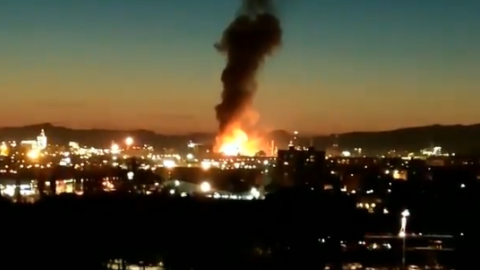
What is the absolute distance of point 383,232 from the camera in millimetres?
22984

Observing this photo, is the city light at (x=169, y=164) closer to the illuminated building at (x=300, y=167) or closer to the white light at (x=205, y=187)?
the illuminated building at (x=300, y=167)

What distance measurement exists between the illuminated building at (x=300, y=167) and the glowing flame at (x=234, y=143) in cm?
178

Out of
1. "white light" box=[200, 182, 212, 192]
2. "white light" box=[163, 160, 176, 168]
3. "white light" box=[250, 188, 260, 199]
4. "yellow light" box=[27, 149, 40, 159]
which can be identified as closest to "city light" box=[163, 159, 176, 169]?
"white light" box=[163, 160, 176, 168]

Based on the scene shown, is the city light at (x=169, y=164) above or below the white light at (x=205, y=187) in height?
above

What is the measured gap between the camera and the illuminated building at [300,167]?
38.1 metres

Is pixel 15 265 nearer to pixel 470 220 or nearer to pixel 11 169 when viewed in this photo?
pixel 470 220

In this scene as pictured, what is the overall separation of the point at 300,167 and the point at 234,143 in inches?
142

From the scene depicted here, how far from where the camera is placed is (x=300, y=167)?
133 ft

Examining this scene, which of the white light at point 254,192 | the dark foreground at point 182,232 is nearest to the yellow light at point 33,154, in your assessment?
the white light at point 254,192

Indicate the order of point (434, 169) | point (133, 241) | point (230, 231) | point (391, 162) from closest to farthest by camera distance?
point (133, 241)
point (230, 231)
point (434, 169)
point (391, 162)

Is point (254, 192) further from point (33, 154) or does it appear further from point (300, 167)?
point (33, 154)

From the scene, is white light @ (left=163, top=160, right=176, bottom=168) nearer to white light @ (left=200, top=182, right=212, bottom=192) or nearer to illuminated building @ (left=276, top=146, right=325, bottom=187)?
illuminated building @ (left=276, top=146, right=325, bottom=187)

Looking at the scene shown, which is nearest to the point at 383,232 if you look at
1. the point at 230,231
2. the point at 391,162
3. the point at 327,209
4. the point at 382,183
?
the point at 327,209

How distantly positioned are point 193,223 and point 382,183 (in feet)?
68.2
